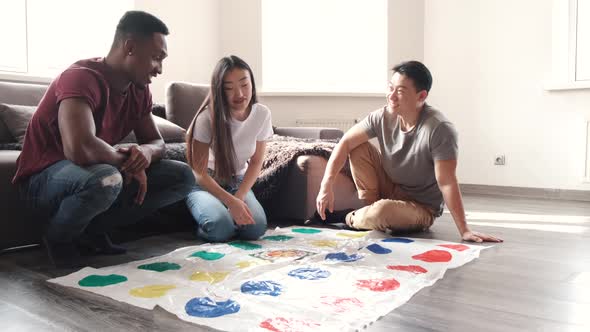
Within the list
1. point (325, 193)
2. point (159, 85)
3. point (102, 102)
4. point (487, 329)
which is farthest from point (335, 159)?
point (159, 85)

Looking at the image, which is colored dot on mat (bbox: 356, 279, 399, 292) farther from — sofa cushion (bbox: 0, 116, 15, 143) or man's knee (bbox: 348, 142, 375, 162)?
sofa cushion (bbox: 0, 116, 15, 143)

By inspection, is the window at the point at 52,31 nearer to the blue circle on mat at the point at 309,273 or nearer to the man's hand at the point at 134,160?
the man's hand at the point at 134,160

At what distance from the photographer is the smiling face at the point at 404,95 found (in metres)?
1.99

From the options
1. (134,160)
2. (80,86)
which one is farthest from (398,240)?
(80,86)

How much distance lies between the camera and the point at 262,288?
1356mm

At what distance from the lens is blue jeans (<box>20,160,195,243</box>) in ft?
4.97

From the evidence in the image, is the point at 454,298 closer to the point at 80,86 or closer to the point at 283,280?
the point at 283,280

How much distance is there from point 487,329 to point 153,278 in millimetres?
897

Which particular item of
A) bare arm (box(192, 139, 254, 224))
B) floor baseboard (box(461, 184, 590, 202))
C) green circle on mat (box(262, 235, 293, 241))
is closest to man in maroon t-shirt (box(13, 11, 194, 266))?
bare arm (box(192, 139, 254, 224))

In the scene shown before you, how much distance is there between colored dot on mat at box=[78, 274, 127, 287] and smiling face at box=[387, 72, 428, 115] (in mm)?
1189

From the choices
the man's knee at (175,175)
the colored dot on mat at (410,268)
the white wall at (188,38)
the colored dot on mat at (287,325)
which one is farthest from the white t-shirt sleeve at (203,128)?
the white wall at (188,38)

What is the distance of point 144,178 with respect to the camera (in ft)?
5.43

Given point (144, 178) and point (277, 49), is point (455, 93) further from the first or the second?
point (144, 178)

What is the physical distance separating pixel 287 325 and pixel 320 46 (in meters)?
3.66
